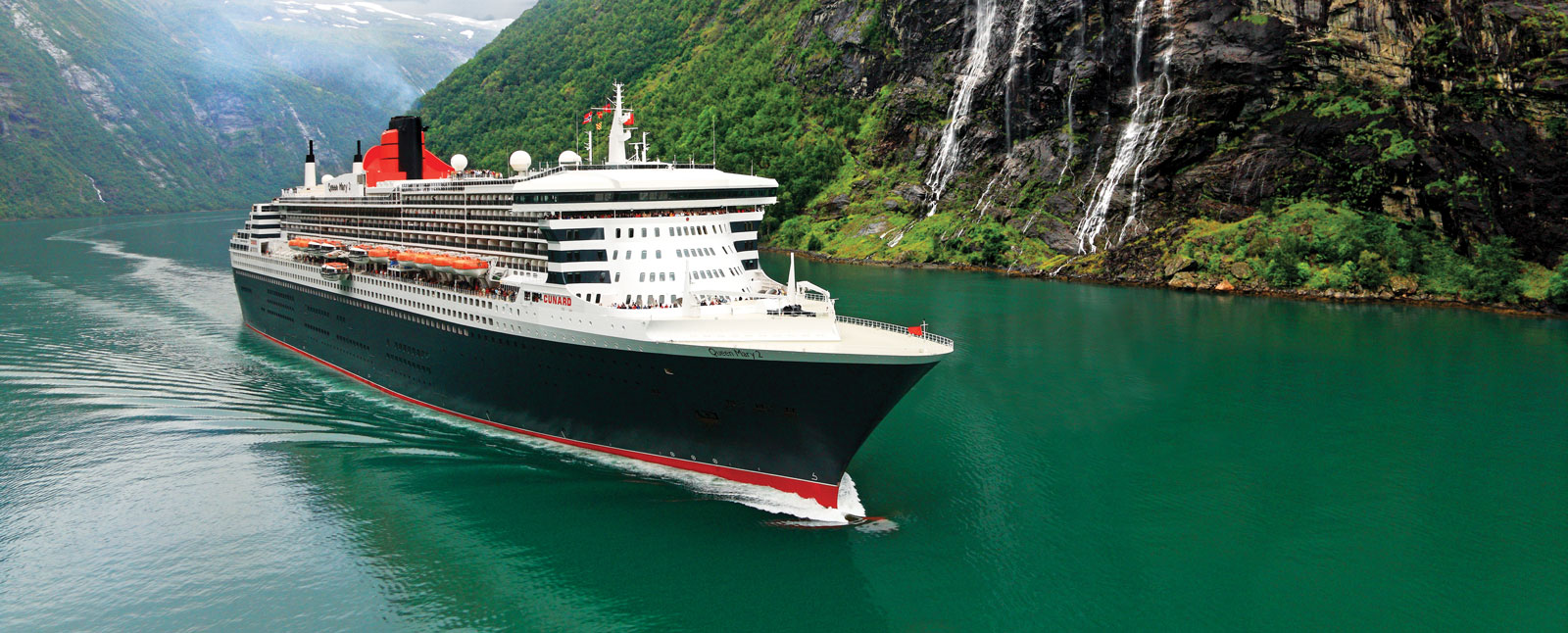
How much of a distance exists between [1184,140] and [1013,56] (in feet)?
56.8

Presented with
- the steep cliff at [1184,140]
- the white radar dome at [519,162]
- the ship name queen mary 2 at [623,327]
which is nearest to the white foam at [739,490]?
the ship name queen mary 2 at [623,327]

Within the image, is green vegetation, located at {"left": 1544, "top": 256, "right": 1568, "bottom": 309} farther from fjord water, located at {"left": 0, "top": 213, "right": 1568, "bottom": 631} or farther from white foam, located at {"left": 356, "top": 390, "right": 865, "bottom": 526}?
white foam, located at {"left": 356, "top": 390, "right": 865, "bottom": 526}

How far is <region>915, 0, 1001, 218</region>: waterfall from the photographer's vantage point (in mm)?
82438

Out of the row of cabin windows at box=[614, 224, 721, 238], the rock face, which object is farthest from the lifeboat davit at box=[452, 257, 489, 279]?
the rock face

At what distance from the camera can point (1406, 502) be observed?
959 inches

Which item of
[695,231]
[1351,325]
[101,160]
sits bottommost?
[1351,325]

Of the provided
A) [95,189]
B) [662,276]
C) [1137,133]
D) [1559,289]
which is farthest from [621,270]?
[95,189]

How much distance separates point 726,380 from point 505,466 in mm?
7476

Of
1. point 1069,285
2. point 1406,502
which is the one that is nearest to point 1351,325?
point 1069,285

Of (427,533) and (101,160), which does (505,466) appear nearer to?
(427,533)

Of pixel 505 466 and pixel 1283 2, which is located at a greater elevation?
pixel 1283 2

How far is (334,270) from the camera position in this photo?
37000 millimetres

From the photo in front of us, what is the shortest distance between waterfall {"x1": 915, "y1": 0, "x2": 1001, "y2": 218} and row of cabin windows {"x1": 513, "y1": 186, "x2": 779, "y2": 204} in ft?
180

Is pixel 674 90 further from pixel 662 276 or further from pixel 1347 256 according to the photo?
pixel 662 276
